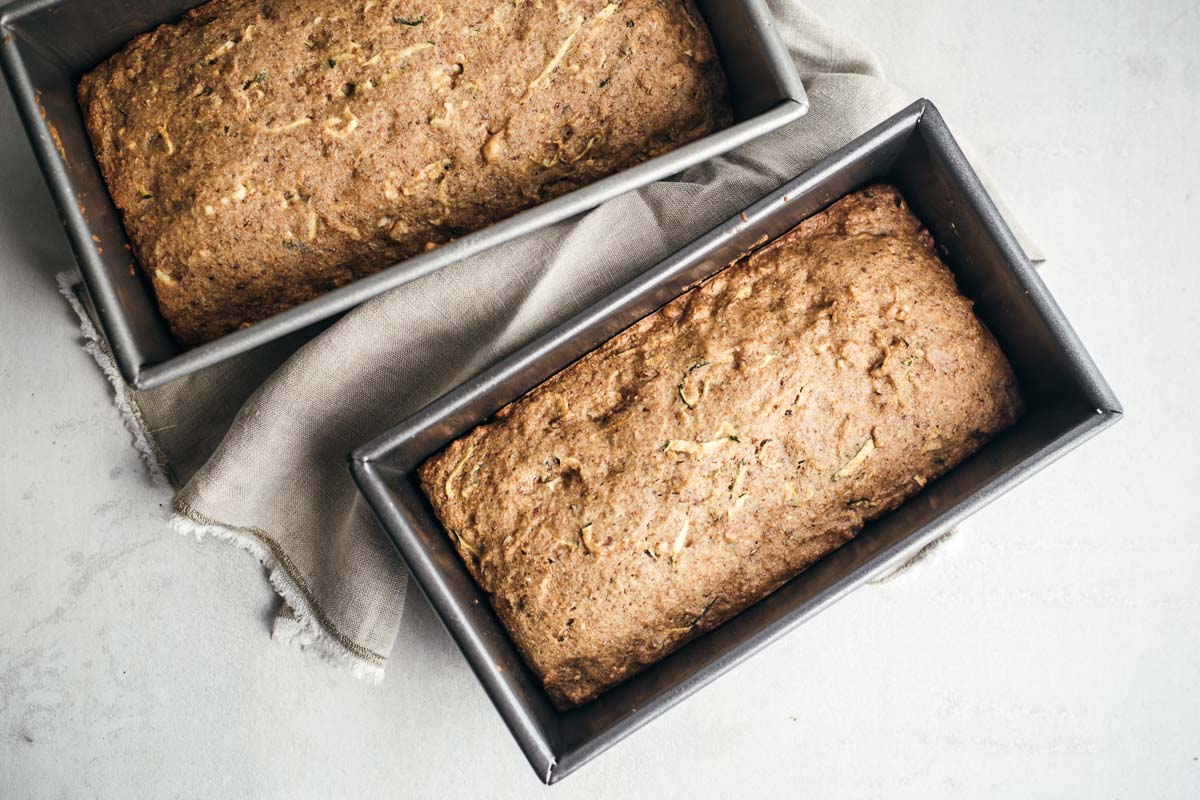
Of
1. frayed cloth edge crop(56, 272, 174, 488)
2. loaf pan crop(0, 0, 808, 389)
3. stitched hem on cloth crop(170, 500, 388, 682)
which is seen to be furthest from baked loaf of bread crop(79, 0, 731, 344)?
stitched hem on cloth crop(170, 500, 388, 682)

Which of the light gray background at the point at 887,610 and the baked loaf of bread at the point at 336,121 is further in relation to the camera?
the light gray background at the point at 887,610

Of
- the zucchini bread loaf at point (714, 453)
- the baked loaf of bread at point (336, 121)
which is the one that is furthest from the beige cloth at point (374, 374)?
the zucchini bread loaf at point (714, 453)

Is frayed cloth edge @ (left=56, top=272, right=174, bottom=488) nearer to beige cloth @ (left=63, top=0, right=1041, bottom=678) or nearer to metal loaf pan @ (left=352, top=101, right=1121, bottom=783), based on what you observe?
beige cloth @ (left=63, top=0, right=1041, bottom=678)

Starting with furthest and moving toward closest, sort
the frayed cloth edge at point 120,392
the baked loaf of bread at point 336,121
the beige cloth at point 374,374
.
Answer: the frayed cloth edge at point 120,392
the beige cloth at point 374,374
the baked loaf of bread at point 336,121

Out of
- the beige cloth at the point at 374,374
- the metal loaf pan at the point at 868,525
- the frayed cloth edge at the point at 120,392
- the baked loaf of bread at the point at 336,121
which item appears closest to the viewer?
the metal loaf pan at the point at 868,525

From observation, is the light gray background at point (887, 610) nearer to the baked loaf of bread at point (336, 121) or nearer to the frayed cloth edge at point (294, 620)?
the frayed cloth edge at point (294, 620)

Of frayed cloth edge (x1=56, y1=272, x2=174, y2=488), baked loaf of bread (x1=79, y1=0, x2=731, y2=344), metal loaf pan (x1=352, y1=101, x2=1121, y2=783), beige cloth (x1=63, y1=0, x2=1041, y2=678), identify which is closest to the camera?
metal loaf pan (x1=352, y1=101, x2=1121, y2=783)
